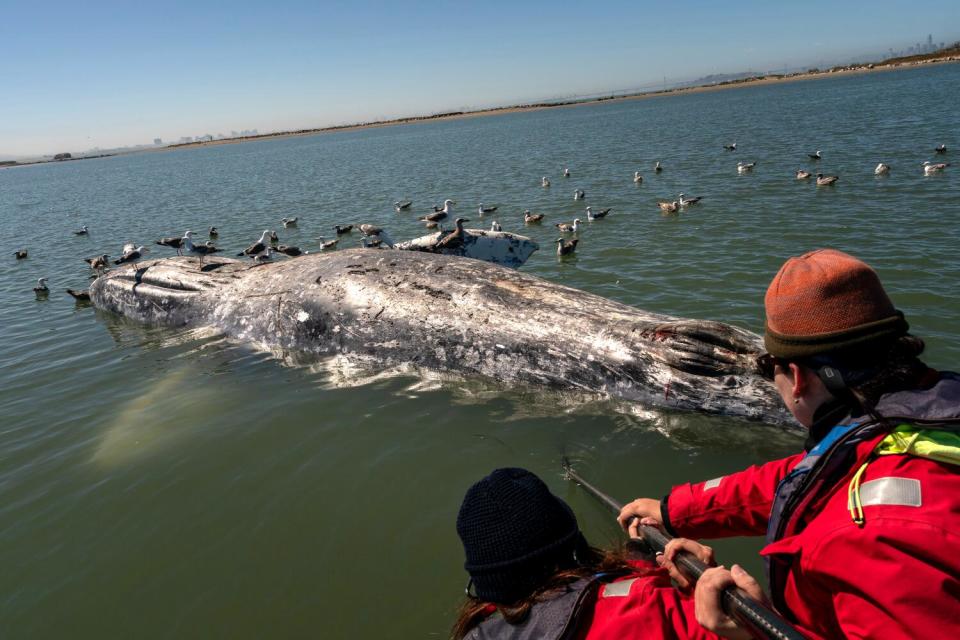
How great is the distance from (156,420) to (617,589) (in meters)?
6.22

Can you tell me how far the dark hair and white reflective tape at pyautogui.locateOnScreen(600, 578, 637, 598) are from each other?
0.21 feet

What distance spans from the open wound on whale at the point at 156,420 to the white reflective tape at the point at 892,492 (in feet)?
20.0

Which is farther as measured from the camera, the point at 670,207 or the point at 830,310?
the point at 670,207

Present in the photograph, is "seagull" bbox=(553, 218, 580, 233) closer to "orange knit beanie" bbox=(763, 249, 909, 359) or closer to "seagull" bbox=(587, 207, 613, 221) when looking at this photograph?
"seagull" bbox=(587, 207, 613, 221)

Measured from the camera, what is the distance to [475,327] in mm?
6113

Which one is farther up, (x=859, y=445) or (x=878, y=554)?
(x=859, y=445)

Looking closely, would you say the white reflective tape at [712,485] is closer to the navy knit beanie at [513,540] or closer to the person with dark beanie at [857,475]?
the person with dark beanie at [857,475]

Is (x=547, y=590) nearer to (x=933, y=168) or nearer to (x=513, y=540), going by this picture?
(x=513, y=540)

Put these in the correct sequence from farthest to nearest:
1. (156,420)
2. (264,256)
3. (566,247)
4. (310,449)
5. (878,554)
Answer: (264,256), (566,247), (156,420), (310,449), (878,554)

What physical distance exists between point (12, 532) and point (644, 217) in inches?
584

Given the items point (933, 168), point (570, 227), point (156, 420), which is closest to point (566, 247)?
point (570, 227)

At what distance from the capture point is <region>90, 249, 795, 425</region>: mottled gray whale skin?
480 cm

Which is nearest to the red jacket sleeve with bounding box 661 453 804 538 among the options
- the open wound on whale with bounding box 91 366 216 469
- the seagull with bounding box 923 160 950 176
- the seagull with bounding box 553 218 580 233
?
the open wound on whale with bounding box 91 366 216 469

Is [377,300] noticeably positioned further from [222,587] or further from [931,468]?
[931,468]
